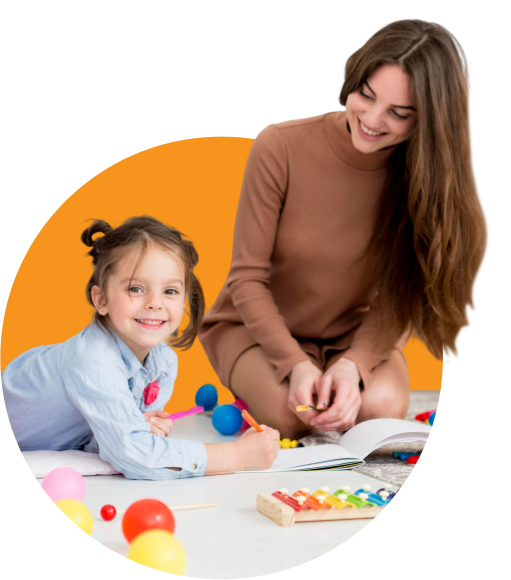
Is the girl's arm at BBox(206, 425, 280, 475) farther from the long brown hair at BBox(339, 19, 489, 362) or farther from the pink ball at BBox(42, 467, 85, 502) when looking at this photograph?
the long brown hair at BBox(339, 19, 489, 362)

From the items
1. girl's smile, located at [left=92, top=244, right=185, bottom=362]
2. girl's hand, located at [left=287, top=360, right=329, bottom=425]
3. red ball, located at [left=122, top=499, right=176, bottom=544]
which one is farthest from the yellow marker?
red ball, located at [left=122, top=499, right=176, bottom=544]

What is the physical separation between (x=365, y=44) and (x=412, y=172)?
0.29 meters

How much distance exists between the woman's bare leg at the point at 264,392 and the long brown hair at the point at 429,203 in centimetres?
29

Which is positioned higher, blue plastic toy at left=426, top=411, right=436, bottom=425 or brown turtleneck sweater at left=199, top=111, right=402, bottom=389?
brown turtleneck sweater at left=199, top=111, right=402, bottom=389

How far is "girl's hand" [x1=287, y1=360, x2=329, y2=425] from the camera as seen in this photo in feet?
4.87

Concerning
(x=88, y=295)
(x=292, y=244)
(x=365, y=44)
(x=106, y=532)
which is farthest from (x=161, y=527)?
(x=365, y=44)

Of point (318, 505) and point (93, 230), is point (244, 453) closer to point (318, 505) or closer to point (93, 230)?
point (318, 505)

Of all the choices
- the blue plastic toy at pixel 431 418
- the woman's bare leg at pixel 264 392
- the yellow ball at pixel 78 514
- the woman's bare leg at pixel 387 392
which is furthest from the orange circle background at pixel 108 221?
the blue plastic toy at pixel 431 418

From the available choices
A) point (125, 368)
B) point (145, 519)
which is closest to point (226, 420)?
point (125, 368)

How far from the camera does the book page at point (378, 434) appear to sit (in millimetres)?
1418

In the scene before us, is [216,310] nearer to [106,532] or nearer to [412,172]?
[412,172]

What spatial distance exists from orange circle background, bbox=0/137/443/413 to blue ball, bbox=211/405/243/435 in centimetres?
8

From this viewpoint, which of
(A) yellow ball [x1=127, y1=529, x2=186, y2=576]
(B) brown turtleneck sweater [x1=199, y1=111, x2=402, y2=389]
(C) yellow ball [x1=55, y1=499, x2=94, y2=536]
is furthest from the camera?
(B) brown turtleneck sweater [x1=199, y1=111, x2=402, y2=389]

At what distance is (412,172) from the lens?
1.42 metres
